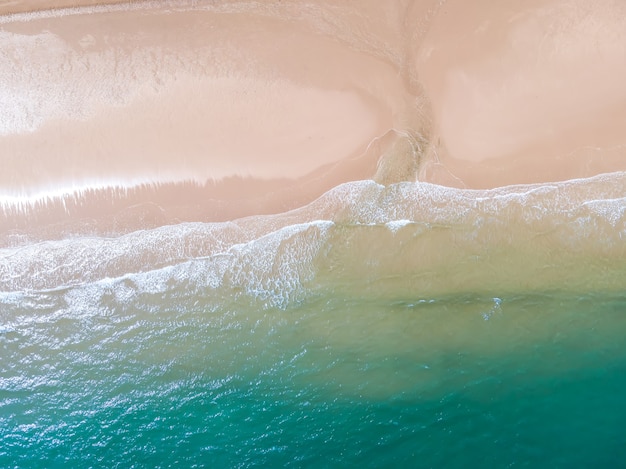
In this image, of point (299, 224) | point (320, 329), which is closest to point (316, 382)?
point (320, 329)

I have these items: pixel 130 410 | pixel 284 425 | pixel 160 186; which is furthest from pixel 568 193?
pixel 130 410

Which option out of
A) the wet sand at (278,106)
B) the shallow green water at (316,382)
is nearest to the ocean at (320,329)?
the shallow green water at (316,382)

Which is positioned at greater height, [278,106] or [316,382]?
[278,106]

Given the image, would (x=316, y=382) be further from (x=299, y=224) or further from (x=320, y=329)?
(x=299, y=224)

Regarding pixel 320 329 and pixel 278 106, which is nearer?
pixel 278 106

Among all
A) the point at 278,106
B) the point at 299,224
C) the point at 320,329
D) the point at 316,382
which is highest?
the point at 278,106

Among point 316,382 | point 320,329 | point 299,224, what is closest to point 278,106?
point 299,224

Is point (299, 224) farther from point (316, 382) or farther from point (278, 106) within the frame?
point (316, 382)
